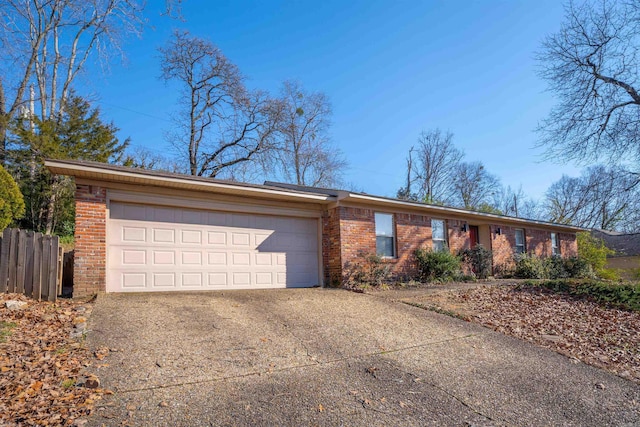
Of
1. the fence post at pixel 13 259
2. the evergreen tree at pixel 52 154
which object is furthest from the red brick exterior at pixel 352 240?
the evergreen tree at pixel 52 154

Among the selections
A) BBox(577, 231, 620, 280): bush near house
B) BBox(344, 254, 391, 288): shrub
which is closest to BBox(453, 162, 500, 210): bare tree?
BBox(577, 231, 620, 280): bush near house

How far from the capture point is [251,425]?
11.0 feet

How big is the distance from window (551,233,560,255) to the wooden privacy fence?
20.0m

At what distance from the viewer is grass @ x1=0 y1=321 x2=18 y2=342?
190 inches

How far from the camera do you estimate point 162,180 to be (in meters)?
8.52

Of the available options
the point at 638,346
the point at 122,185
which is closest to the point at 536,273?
the point at 638,346

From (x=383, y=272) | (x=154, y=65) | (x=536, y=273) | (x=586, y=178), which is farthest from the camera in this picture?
(x=586, y=178)

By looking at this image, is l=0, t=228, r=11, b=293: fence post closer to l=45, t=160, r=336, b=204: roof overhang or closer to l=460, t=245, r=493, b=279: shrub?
l=45, t=160, r=336, b=204: roof overhang

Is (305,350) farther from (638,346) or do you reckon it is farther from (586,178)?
(586,178)

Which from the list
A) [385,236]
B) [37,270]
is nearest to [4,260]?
[37,270]

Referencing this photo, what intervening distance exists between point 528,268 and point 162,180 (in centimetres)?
1407

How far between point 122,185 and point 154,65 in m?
16.6

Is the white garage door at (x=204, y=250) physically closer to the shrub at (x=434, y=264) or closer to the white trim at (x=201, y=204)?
the white trim at (x=201, y=204)

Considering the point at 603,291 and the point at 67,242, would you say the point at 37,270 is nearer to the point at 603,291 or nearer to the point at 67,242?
the point at 67,242
